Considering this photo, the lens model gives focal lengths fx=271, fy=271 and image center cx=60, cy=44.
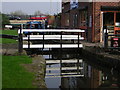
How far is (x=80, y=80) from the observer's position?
30.6 ft

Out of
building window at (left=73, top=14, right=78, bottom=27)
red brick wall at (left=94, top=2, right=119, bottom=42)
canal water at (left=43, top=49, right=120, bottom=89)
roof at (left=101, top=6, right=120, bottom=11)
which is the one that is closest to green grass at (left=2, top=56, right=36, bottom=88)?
canal water at (left=43, top=49, right=120, bottom=89)

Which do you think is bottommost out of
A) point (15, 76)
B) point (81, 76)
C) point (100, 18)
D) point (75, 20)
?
point (81, 76)

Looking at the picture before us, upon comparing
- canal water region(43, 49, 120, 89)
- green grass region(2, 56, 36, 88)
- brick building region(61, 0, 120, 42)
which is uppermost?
brick building region(61, 0, 120, 42)

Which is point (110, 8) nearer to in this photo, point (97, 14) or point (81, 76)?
point (97, 14)

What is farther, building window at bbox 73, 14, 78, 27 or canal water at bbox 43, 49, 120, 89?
building window at bbox 73, 14, 78, 27

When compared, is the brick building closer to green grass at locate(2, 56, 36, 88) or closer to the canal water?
the canal water

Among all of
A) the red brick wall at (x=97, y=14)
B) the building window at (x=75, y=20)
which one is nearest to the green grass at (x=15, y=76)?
the red brick wall at (x=97, y=14)

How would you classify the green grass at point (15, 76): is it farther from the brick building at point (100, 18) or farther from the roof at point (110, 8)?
the roof at point (110, 8)

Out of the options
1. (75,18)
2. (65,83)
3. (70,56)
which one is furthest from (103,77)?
(75,18)

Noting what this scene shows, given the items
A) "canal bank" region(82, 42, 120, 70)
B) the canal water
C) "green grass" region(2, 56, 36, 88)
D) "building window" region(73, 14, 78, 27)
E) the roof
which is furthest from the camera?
"building window" region(73, 14, 78, 27)

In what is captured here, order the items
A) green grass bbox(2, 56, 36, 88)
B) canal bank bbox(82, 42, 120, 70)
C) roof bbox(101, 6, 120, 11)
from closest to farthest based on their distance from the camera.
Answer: green grass bbox(2, 56, 36, 88) < canal bank bbox(82, 42, 120, 70) < roof bbox(101, 6, 120, 11)

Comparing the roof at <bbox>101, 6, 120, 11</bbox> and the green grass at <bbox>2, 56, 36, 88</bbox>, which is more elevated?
the roof at <bbox>101, 6, 120, 11</bbox>

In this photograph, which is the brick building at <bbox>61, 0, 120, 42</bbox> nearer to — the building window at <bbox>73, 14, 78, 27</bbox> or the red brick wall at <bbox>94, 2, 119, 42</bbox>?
the red brick wall at <bbox>94, 2, 119, 42</bbox>

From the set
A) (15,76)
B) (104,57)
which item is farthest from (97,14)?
(15,76)
